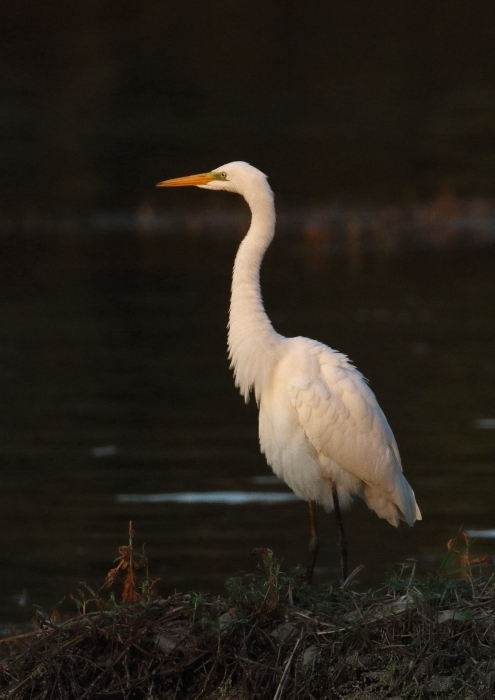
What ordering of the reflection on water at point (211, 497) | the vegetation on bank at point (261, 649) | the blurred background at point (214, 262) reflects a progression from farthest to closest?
the reflection on water at point (211, 497), the blurred background at point (214, 262), the vegetation on bank at point (261, 649)

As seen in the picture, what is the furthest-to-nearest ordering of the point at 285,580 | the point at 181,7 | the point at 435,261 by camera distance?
1. the point at 181,7
2. the point at 435,261
3. the point at 285,580

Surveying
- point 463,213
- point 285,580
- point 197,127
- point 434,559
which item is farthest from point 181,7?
point 285,580

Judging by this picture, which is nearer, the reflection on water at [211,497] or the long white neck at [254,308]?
the long white neck at [254,308]

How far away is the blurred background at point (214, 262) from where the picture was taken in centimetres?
1111

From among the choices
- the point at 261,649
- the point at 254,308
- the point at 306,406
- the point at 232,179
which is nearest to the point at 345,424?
the point at 306,406

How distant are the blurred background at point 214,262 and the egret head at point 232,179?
2.77 metres

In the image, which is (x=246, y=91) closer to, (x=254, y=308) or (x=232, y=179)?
(x=232, y=179)

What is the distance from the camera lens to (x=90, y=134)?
50.3 meters

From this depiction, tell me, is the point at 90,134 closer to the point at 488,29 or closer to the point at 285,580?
the point at 488,29

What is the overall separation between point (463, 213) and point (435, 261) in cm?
568

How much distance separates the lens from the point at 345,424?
7.12 meters

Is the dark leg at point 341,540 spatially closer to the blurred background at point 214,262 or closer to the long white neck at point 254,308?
the long white neck at point 254,308

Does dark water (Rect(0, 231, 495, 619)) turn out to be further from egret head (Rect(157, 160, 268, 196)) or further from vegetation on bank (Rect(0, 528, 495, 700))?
vegetation on bank (Rect(0, 528, 495, 700))

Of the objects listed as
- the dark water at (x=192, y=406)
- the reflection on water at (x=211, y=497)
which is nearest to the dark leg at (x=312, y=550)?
the dark water at (x=192, y=406)
